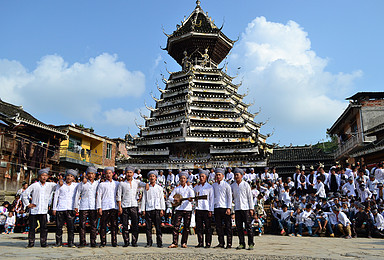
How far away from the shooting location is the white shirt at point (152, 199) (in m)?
8.62

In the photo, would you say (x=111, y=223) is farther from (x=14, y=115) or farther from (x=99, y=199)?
(x=14, y=115)

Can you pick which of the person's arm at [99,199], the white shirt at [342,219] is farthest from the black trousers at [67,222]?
the white shirt at [342,219]

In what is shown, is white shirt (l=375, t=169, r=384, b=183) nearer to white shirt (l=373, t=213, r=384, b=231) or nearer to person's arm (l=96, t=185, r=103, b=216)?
white shirt (l=373, t=213, r=384, b=231)

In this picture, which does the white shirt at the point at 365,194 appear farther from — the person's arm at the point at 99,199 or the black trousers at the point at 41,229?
the black trousers at the point at 41,229

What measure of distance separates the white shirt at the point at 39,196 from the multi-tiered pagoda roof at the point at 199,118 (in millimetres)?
13886

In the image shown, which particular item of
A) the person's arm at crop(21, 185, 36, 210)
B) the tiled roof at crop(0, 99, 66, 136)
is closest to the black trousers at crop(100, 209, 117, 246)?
the person's arm at crop(21, 185, 36, 210)

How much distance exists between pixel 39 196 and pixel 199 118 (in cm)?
1651

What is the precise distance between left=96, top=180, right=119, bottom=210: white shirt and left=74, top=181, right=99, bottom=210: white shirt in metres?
0.18

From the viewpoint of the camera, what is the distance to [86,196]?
855cm

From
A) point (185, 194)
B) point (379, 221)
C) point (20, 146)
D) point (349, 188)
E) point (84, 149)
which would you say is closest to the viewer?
point (185, 194)

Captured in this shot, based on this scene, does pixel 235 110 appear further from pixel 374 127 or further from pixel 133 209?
pixel 133 209

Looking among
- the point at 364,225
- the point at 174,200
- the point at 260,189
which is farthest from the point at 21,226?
the point at 364,225

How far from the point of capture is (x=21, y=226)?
1297 centimetres

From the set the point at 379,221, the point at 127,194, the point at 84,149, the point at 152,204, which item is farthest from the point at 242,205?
the point at 84,149
